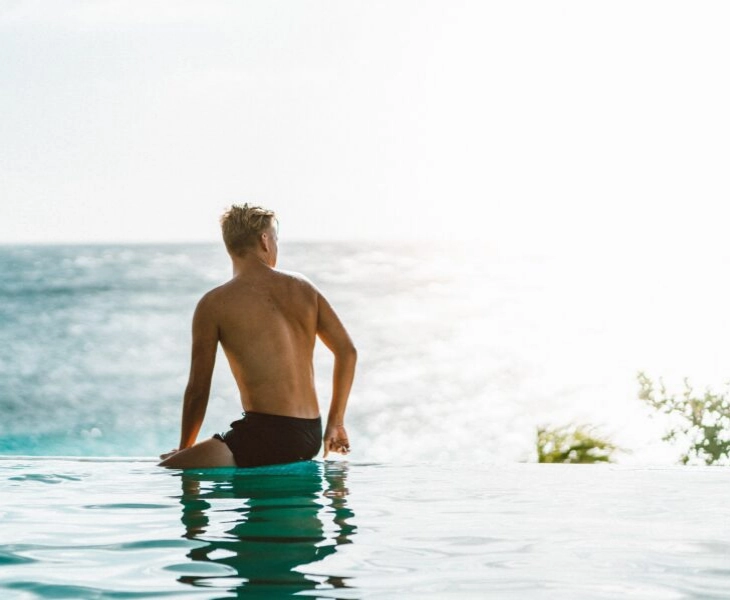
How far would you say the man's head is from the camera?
4.24m

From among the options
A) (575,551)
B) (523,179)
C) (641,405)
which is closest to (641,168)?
(523,179)

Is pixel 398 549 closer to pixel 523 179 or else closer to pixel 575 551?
pixel 575 551

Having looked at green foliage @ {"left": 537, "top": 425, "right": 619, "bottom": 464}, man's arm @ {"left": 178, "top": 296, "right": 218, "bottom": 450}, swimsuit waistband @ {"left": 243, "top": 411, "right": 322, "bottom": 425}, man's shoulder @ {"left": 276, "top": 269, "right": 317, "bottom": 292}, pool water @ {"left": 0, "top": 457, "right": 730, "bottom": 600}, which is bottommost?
green foliage @ {"left": 537, "top": 425, "right": 619, "bottom": 464}

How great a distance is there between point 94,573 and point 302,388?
2.16 metres

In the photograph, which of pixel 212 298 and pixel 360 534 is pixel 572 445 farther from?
pixel 360 534

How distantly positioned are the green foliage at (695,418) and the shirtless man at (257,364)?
375 centimetres

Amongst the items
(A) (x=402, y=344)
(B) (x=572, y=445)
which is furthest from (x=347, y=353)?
(A) (x=402, y=344)

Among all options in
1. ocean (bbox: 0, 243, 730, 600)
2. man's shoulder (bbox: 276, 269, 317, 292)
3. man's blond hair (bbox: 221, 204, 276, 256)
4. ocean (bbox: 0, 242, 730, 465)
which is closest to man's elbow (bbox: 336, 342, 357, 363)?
man's shoulder (bbox: 276, 269, 317, 292)

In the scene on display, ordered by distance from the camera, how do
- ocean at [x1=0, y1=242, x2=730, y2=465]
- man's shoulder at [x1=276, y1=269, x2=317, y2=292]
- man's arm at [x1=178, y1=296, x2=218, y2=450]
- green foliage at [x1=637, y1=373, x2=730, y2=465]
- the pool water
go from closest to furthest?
1. the pool water
2. man's arm at [x1=178, y1=296, x2=218, y2=450]
3. man's shoulder at [x1=276, y1=269, x2=317, y2=292]
4. green foliage at [x1=637, y1=373, x2=730, y2=465]
5. ocean at [x1=0, y1=242, x2=730, y2=465]

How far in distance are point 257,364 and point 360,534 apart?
65.7 inches

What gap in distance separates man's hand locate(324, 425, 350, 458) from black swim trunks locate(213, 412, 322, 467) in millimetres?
102

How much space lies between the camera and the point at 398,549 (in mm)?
2336

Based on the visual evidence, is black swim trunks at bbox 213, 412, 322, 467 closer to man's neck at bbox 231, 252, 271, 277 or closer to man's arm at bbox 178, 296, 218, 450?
man's arm at bbox 178, 296, 218, 450

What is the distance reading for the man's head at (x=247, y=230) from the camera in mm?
4238
